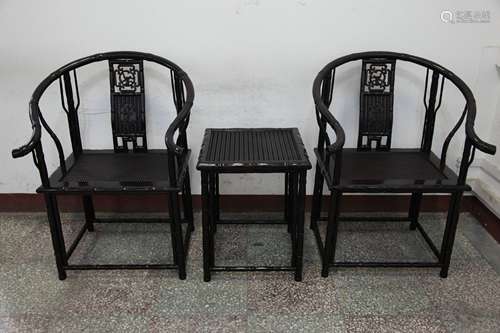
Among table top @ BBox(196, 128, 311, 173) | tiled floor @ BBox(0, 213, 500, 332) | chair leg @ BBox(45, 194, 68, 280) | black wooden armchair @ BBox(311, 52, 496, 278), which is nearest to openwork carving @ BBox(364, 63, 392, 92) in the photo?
black wooden armchair @ BBox(311, 52, 496, 278)

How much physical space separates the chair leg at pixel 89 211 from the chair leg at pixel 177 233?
58 cm

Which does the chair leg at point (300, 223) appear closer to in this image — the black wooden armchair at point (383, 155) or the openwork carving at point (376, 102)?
the black wooden armchair at point (383, 155)

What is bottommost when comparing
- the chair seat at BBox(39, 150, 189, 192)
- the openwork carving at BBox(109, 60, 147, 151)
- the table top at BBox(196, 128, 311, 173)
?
the chair seat at BBox(39, 150, 189, 192)

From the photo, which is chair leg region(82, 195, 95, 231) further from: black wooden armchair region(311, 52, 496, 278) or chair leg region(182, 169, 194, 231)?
black wooden armchair region(311, 52, 496, 278)

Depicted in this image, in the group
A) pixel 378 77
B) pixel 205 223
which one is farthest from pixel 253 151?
pixel 378 77

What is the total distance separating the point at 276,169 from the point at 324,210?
0.80 meters

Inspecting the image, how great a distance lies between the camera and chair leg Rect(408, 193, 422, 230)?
2258mm

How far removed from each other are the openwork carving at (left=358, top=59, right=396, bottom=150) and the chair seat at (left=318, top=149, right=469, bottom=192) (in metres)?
0.09

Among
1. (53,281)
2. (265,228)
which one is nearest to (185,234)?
(265,228)

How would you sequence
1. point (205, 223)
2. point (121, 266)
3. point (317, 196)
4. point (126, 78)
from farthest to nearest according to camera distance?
point (317, 196) → point (126, 78) → point (121, 266) → point (205, 223)

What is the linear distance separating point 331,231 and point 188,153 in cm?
70

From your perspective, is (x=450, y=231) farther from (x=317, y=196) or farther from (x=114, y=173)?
(x=114, y=173)

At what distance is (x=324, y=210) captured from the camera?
2.45 metres

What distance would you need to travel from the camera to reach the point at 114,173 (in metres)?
1.88
